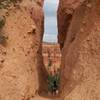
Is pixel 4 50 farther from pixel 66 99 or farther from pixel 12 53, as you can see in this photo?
pixel 66 99

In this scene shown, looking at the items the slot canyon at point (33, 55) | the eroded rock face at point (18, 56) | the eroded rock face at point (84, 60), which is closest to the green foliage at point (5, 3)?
the slot canyon at point (33, 55)

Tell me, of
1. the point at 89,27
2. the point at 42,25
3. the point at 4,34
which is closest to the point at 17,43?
the point at 4,34

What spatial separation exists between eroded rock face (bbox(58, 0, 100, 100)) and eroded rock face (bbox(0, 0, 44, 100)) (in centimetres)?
107

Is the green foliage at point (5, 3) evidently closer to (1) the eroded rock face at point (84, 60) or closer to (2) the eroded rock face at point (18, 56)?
(2) the eroded rock face at point (18, 56)

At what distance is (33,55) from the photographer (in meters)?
12.6

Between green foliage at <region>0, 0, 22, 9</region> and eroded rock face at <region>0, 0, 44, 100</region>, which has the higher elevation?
green foliage at <region>0, 0, 22, 9</region>

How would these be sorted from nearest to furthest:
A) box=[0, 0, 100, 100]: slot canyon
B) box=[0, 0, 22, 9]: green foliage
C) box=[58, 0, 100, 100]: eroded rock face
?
box=[58, 0, 100, 100]: eroded rock face
box=[0, 0, 100, 100]: slot canyon
box=[0, 0, 22, 9]: green foliage

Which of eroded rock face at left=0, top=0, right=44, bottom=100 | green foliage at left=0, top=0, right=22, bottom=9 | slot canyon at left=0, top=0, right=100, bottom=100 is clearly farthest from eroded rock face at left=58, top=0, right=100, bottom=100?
green foliage at left=0, top=0, right=22, bottom=9

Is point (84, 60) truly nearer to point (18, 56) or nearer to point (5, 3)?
point (18, 56)

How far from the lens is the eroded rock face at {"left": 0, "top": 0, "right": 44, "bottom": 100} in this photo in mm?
10430

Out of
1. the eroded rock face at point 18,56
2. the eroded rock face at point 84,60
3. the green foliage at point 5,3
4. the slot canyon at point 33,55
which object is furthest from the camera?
the green foliage at point 5,3

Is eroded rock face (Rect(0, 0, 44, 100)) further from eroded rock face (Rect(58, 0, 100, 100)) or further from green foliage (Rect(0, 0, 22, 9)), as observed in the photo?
eroded rock face (Rect(58, 0, 100, 100))

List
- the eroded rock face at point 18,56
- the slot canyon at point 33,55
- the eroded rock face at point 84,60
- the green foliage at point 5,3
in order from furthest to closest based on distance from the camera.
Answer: the green foliage at point 5,3
the eroded rock face at point 18,56
the slot canyon at point 33,55
the eroded rock face at point 84,60

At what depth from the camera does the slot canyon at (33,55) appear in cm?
1030
